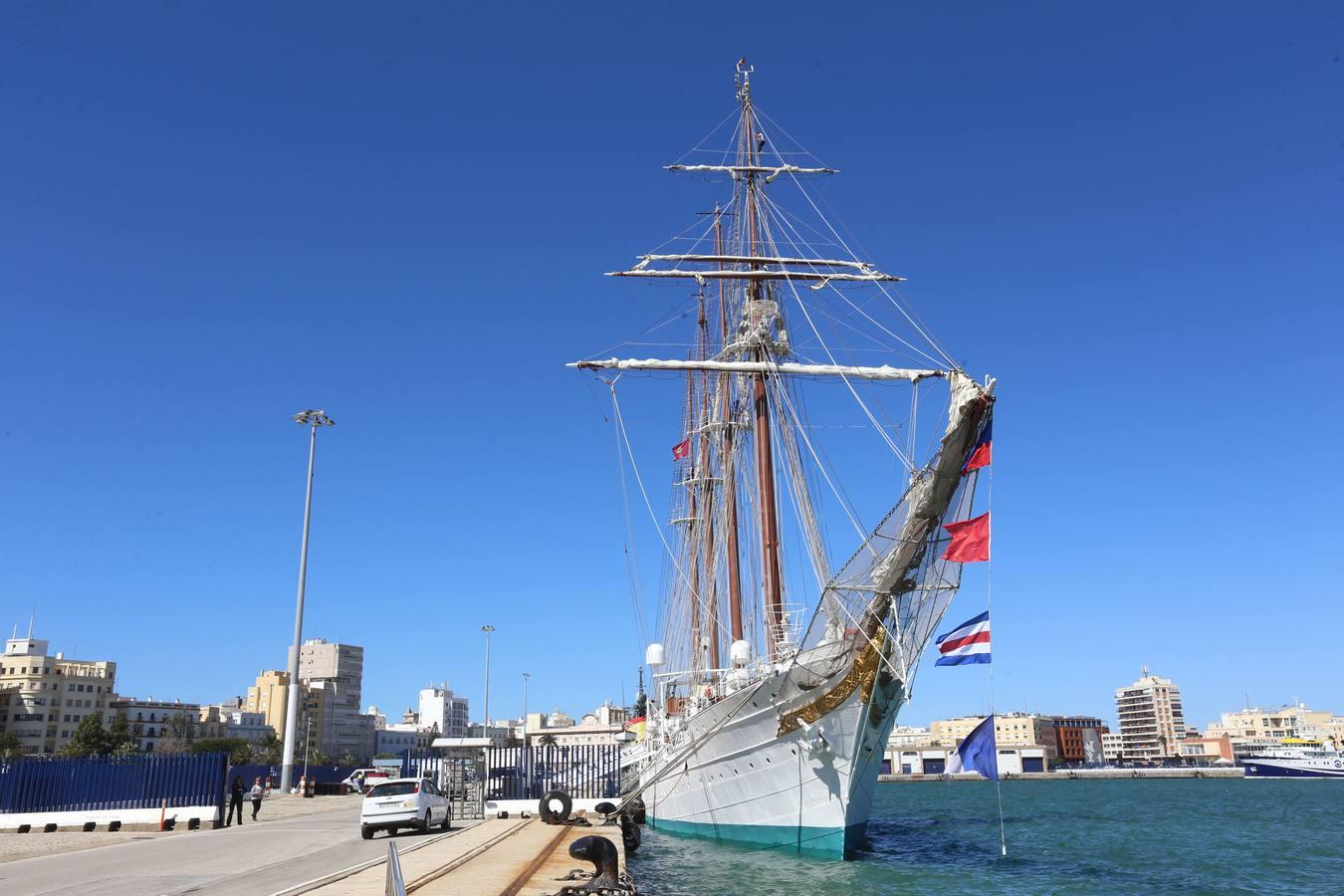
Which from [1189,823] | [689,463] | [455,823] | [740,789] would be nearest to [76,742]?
[689,463]

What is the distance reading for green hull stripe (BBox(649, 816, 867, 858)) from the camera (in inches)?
1079

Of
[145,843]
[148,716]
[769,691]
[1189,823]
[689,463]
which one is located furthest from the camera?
[148,716]

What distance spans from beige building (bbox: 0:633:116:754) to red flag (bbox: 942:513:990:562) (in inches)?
4731

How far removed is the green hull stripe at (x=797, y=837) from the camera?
2741 centimetres

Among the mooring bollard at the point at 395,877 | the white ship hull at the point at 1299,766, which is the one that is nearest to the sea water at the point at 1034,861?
the mooring bollard at the point at 395,877

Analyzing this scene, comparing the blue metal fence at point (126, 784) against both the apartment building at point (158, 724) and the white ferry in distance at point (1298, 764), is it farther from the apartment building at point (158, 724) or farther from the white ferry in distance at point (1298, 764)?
the white ferry in distance at point (1298, 764)

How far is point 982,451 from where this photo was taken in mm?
24031

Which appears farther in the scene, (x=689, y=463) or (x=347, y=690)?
(x=347, y=690)

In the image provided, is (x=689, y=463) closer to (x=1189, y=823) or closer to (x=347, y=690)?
(x=1189, y=823)

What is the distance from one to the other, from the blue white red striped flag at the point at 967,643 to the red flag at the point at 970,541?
141cm

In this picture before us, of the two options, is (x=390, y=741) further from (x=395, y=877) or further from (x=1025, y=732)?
(x=395, y=877)

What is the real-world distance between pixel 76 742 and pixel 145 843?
276 feet

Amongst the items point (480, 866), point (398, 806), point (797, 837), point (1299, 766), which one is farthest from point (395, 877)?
point (1299, 766)

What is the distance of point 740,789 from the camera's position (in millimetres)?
30188
